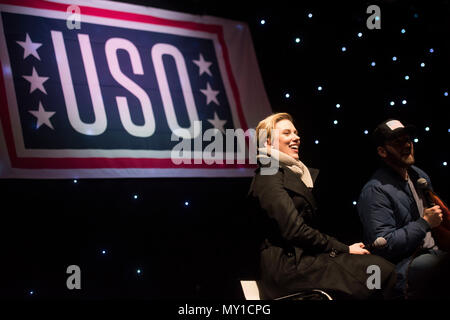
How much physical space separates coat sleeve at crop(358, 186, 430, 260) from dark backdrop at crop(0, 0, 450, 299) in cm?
112

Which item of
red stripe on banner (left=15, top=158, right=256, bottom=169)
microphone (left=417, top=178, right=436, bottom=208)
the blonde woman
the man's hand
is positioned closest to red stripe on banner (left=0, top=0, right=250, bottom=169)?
red stripe on banner (left=15, top=158, right=256, bottom=169)

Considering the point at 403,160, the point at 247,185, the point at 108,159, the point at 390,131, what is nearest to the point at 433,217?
the point at 403,160

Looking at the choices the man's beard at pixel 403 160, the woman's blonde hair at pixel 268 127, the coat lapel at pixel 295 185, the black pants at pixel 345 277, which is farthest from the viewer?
the man's beard at pixel 403 160

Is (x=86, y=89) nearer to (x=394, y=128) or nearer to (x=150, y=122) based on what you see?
(x=150, y=122)

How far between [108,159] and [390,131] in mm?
2126

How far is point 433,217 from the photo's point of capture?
3.38 metres

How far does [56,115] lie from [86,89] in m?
0.31

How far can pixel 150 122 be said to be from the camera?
4105 mm

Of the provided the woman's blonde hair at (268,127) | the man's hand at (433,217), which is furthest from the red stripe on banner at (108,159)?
the man's hand at (433,217)

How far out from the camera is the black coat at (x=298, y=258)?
2924 millimetres

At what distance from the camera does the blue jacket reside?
3.34 m

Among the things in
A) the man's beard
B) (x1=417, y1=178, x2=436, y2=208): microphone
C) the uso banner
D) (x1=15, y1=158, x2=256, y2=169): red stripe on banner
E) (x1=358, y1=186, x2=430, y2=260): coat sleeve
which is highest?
the uso banner

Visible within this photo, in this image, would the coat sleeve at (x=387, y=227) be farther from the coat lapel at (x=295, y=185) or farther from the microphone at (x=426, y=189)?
the coat lapel at (x=295, y=185)

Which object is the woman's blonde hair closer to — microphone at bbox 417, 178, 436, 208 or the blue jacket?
the blue jacket
